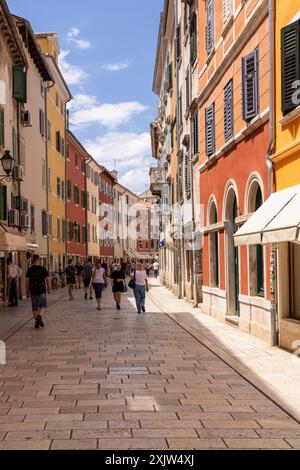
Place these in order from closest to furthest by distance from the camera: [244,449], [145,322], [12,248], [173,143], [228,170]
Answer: [244,449] < [228,170] < [145,322] < [12,248] < [173,143]

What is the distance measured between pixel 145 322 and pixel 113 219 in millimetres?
61838

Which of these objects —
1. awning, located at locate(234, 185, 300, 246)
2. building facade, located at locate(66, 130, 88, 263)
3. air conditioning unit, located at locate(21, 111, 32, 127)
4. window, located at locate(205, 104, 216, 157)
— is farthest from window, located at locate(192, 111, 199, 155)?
building facade, located at locate(66, 130, 88, 263)

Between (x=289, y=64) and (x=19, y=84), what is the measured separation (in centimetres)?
1930

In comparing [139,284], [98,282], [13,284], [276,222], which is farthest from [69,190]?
[276,222]

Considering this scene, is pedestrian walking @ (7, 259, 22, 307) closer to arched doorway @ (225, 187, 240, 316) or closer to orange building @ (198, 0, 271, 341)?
orange building @ (198, 0, 271, 341)

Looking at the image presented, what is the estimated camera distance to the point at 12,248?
75.8 feet

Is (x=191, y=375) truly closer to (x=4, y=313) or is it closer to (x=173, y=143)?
(x=4, y=313)

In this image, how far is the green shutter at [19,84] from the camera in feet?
93.6

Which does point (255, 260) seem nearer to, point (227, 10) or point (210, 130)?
point (210, 130)

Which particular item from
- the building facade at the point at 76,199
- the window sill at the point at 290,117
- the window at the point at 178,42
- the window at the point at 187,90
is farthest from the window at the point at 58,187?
the window sill at the point at 290,117

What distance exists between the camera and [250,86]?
552 inches

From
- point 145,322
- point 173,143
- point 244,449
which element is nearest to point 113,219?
point 173,143

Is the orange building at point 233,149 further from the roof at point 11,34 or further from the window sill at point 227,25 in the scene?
the roof at point 11,34

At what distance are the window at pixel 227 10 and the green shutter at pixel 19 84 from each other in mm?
13877
